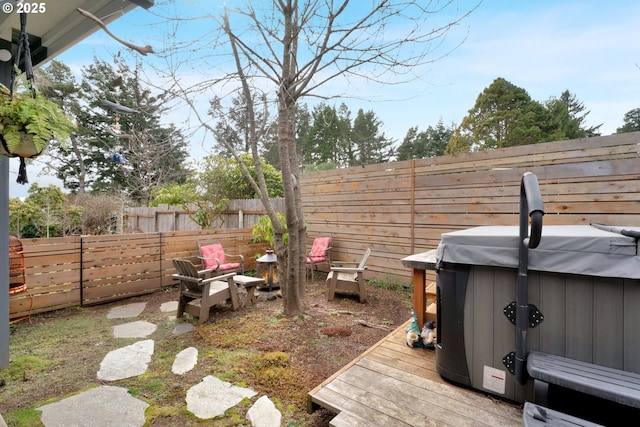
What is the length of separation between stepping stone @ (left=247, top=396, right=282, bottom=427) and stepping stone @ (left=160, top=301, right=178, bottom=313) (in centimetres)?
270

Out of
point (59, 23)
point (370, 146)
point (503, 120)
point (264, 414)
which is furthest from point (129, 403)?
point (370, 146)

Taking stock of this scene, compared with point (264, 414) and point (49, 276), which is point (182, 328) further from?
point (49, 276)

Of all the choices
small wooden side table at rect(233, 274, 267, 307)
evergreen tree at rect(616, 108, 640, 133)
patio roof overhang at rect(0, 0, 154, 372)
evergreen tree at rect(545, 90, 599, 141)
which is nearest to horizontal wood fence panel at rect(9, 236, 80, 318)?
patio roof overhang at rect(0, 0, 154, 372)

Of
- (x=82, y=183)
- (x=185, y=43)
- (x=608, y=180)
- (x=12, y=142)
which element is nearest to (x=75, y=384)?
(x=12, y=142)

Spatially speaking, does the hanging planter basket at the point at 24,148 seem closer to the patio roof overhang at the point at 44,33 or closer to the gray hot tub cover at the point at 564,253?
the patio roof overhang at the point at 44,33

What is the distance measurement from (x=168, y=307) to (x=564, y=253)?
4695mm

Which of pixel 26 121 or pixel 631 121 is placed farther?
pixel 631 121

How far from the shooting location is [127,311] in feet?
13.3

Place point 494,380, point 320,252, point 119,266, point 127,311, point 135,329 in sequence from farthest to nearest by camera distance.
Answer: point 320,252
point 119,266
point 127,311
point 135,329
point 494,380

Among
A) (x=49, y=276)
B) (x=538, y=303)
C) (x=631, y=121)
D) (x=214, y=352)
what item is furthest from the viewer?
(x=631, y=121)

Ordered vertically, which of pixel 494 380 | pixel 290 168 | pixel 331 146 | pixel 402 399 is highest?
pixel 331 146

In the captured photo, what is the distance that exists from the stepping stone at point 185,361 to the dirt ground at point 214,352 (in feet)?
0.20

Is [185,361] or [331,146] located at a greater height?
[331,146]

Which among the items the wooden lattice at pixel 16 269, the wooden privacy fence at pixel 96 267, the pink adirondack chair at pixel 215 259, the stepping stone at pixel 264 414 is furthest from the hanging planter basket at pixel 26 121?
the pink adirondack chair at pixel 215 259
